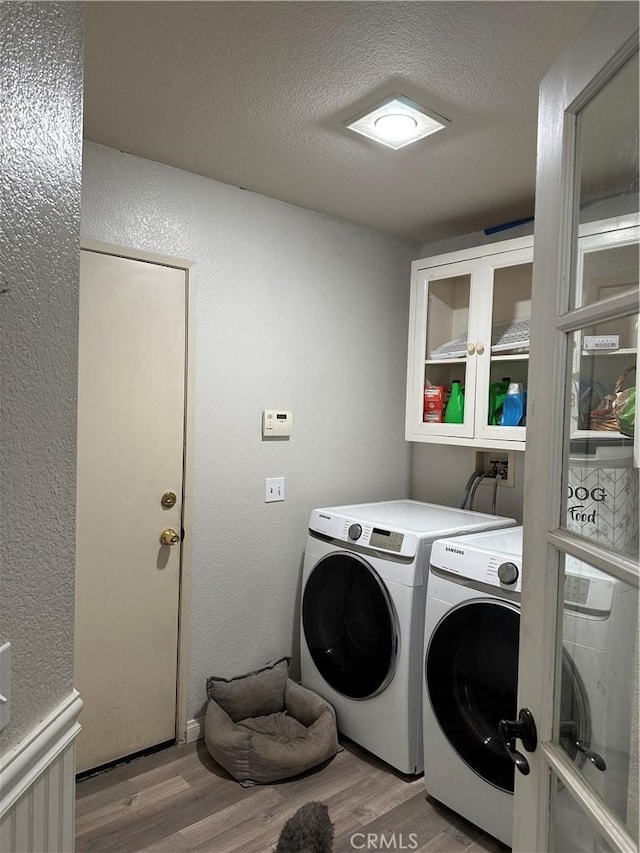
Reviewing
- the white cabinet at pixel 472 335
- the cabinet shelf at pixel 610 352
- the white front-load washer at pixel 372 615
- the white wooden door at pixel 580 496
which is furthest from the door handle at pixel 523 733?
the white cabinet at pixel 472 335

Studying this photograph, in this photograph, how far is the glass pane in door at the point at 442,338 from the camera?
2.82 metres

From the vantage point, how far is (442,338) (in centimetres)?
287

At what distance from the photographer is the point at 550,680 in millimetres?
1045

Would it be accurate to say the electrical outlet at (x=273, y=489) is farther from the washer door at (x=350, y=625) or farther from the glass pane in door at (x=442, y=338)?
the glass pane in door at (x=442, y=338)

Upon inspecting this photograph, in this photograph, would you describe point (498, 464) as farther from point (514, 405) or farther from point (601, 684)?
point (601, 684)

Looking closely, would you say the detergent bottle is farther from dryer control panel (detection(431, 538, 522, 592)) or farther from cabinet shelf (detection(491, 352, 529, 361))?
dryer control panel (detection(431, 538, 522, 592))

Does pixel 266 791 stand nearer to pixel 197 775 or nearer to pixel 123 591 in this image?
pixel 197 775

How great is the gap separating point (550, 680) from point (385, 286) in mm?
2381

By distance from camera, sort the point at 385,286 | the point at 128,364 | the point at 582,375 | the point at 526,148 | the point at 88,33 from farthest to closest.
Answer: the point at 385,286 → the point at 128,364 → the point at 526,148 → the point at 88,33 → the point at 582,375

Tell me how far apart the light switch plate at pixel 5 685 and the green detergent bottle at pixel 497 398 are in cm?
211

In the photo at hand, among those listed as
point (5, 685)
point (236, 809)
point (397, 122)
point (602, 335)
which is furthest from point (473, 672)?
point (397, 122)

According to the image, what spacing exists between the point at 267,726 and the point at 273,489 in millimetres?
979

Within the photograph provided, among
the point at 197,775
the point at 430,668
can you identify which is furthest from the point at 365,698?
the point at 197,775

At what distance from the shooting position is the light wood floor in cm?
195
